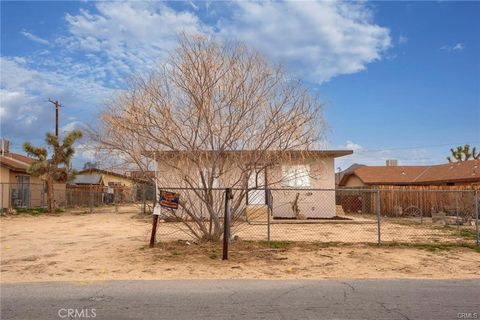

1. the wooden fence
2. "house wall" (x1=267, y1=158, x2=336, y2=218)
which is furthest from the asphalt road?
the wooden fence

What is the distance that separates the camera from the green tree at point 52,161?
26.1m

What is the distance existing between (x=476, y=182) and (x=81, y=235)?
2285 cm

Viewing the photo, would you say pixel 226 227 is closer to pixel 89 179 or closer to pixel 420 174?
pixel 420 174

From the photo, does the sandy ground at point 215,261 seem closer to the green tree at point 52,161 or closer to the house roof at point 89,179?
the green tree at point 52,161

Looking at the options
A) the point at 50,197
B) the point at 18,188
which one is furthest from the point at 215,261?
the point at 18,188

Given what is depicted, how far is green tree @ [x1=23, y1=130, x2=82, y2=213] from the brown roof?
20621mm

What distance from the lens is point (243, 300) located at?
21.1 feet

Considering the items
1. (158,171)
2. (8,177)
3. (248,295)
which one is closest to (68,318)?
(248,295)

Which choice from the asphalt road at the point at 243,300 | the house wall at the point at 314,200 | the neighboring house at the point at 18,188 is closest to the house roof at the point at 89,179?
the neighboring house at the point at 18,188

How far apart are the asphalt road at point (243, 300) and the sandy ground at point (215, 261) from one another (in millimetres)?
711

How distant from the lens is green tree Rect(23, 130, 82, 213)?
26.1m

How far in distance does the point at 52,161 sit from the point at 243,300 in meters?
23.3

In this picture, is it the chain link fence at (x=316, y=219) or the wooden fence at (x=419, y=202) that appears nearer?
the chain link fence at (x=316, y=219)

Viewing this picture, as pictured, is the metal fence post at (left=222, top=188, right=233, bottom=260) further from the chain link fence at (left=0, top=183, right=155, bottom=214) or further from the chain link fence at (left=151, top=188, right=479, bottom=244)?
the chain link fence at (left=0, top=183, right=155, bottom=214)
